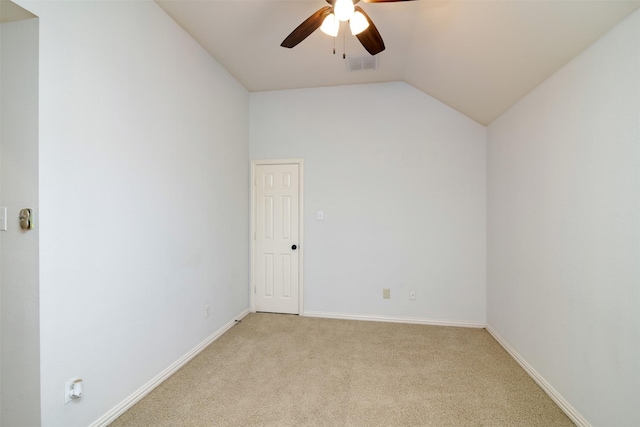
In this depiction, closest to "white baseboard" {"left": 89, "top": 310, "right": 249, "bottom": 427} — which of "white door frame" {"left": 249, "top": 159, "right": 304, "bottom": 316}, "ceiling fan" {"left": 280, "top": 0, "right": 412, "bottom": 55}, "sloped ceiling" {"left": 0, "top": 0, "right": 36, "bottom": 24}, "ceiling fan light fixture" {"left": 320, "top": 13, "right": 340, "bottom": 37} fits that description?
"white door frame" {"left": 249, "top": 159, "right": 304, "bottom": 316}

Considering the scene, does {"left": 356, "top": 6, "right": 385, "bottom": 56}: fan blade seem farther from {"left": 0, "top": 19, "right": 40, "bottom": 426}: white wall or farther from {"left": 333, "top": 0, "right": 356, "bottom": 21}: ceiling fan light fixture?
{"left": 0, "top": 19, "right": 40, "bottom": 426}: white wall

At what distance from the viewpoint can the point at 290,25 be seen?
2.33m

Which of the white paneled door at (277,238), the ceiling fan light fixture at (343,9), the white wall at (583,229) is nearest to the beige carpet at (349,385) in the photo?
the white wall at (583,229)

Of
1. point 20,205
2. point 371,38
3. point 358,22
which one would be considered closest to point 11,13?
point 20,205

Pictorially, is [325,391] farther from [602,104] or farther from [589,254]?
[602,104]

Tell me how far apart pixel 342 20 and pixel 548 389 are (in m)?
2.90

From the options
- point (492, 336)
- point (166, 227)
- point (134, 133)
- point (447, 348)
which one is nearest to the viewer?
point (134, 133)

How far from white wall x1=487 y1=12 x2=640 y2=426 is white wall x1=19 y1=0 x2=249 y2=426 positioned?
2.89m

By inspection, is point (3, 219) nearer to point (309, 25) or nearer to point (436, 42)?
point (309, 25)

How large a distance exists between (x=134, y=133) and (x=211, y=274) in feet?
4.92

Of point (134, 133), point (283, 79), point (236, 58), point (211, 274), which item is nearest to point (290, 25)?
point (236, 58)

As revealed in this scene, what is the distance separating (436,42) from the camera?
2.37 m

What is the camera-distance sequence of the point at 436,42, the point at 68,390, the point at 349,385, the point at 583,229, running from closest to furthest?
the point at 68,390 < the point at 583,229 < the point at 349,385 < the point at 436,42

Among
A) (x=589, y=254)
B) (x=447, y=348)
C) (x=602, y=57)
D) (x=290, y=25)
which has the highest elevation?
(x=290, y=25)
